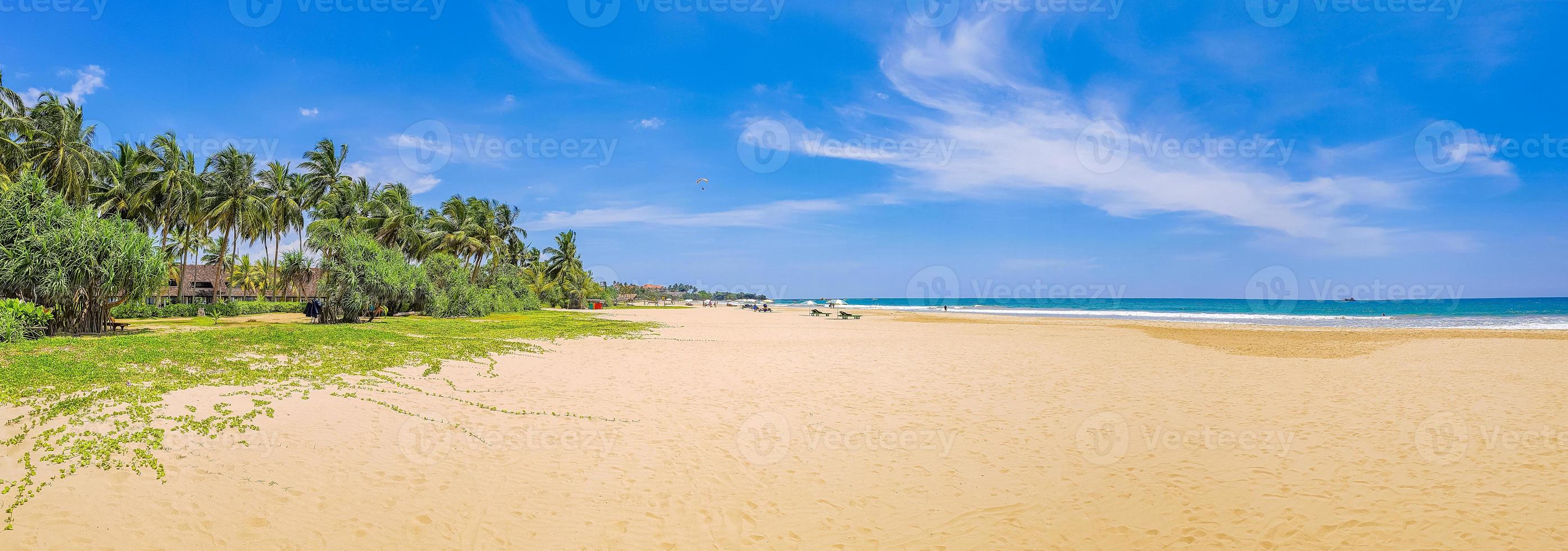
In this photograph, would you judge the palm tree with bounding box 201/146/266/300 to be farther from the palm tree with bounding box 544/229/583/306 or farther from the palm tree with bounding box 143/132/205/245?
the palm tree with bounding box 544/229/583/306

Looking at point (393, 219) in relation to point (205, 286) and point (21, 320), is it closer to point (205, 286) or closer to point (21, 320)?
point (21, 320)

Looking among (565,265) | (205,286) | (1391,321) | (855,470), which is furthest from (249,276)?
(1391,321)

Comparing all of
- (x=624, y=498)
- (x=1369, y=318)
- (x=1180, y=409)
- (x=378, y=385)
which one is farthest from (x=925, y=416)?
(x=1369, y=318)

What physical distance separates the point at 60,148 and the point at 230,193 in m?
12.5

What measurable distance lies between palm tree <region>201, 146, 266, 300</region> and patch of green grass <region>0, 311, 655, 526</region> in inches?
1074

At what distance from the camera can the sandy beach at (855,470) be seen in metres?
5.07

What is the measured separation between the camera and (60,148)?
2584 cm

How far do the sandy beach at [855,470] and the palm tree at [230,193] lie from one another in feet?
123

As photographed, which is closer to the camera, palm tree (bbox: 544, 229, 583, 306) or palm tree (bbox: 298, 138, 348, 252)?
palm tree (bbox: 298, 138, 348, 252)

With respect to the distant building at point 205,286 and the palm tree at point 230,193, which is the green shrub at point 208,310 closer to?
the palm tree at point 230,193

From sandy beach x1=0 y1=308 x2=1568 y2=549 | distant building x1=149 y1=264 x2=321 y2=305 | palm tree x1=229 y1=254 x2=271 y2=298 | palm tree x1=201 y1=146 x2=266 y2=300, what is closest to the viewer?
sandy beach x1=0 y1=308 x2=1568 y2=549

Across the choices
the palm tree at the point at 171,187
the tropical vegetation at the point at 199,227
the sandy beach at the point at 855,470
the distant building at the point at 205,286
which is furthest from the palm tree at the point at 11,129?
the distant building at the point at 205,286

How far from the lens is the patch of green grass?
5.67 m

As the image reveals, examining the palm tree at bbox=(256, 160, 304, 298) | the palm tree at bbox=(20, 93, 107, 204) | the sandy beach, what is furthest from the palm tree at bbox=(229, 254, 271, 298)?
the sandy beach
